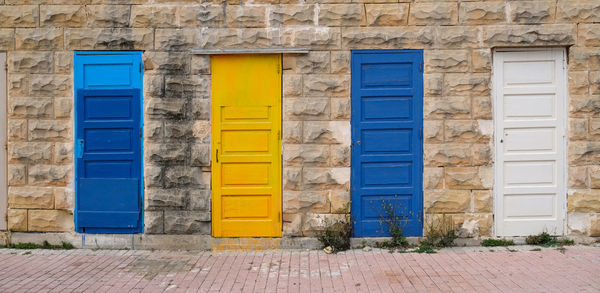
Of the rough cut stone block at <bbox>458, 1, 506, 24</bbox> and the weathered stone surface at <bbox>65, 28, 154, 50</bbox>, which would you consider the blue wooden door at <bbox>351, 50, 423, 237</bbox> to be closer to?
the rough cut stone block at <bbox>458, 1, 506, 24</bbox>

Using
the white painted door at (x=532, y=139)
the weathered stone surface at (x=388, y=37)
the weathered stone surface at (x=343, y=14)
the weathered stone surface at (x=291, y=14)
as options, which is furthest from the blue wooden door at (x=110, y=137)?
the white painted door at (x=532, y=139)

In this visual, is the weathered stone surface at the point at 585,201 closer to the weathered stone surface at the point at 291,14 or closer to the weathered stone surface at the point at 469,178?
the weathered stone surface at the point at 469,178

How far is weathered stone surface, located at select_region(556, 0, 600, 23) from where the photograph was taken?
7.38 metres

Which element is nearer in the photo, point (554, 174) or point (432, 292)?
point (432, 292)

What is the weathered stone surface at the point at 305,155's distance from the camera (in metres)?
7.43

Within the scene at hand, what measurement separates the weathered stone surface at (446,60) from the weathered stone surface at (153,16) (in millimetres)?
3562

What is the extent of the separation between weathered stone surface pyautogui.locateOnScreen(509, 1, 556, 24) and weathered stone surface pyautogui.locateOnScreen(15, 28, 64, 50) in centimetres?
629

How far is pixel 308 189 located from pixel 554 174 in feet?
11.3

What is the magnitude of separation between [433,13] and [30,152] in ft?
19.5

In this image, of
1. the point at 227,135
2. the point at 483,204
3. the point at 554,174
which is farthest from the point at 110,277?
the point at 554,174

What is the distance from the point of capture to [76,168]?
24.6 feet

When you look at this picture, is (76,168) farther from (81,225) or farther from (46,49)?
(46,49)

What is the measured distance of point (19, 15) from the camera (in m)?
7.48

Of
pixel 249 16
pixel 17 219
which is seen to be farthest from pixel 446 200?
pixel 17 219
